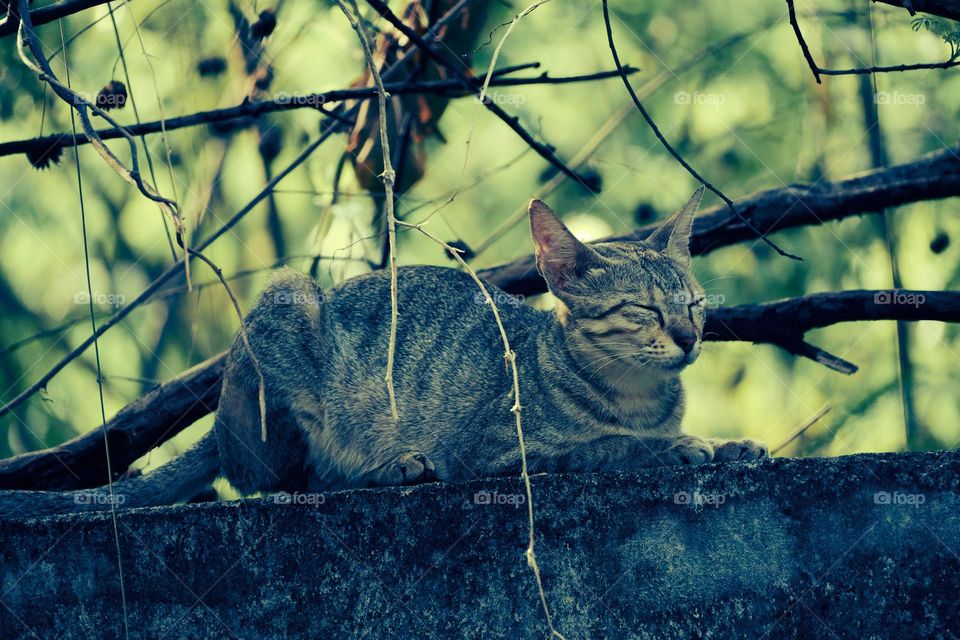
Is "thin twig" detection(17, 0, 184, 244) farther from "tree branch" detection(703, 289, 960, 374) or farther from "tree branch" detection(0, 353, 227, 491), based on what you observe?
"tree branch" detection(703, 289, 960, 374)

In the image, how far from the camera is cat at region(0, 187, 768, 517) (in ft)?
10.5

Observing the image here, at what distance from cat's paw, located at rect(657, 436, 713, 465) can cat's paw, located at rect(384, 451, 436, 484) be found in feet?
2.37

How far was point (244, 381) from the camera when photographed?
10.9ft

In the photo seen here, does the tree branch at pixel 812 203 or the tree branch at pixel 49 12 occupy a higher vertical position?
the tree branch at pixel 49 12

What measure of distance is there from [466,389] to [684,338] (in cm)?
81

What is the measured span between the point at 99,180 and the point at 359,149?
142 centimetres

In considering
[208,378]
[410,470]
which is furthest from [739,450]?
[208,378]

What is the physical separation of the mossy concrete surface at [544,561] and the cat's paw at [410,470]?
739mm

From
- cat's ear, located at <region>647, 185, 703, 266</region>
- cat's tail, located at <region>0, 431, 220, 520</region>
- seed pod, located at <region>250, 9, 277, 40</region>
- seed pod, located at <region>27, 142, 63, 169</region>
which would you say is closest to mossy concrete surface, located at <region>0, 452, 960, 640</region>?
cat's tail, located at <region>0, 431, 220, 520</region>

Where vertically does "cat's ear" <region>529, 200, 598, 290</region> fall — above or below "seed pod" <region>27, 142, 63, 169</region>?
below

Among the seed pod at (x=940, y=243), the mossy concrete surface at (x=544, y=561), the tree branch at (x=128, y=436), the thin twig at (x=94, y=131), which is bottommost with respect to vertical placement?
the mossy concrete surface at (x=544, y=561)

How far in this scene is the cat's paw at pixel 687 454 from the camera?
2.99m

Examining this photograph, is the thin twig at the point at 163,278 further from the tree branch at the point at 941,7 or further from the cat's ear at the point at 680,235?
the tree branch at the point at 941,7

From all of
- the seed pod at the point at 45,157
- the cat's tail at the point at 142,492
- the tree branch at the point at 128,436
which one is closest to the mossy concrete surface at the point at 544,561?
the cat's tail at the point at 142,492
